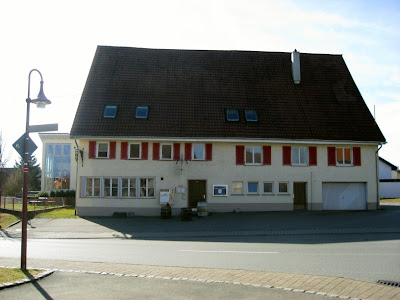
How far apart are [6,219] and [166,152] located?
10468 millimetres

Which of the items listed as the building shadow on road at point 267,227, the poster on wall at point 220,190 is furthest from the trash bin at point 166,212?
the poster on wall at point 220,190

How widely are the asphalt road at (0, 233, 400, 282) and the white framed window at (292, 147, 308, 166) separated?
13.2 meters

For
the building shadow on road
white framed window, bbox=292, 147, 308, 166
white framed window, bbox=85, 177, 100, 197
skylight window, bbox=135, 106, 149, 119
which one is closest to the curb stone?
the building shadow on road

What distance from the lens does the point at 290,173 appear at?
29.7 m

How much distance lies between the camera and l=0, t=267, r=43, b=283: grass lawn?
8581 millimetres

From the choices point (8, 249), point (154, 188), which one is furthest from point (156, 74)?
point (8, 249)

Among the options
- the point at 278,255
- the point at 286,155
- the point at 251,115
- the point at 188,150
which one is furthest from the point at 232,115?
the point at 278,255

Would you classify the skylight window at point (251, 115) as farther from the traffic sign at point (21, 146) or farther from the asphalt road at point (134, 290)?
the asphalt road at point (134, 290)

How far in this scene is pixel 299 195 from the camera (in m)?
29.9

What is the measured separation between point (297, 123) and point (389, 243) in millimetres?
15619

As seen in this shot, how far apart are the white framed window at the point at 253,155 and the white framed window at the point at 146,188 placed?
6.48 meters

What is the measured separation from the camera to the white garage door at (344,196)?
30359 mm

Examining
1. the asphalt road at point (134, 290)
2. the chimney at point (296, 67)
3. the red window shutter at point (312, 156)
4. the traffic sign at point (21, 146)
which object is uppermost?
the chimney at point (296, 67)

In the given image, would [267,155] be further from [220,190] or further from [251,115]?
[220,190]
